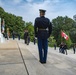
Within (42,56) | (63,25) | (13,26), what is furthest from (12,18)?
(42,56)

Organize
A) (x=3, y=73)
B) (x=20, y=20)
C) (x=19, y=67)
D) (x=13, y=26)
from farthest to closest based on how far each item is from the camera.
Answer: (x=20, y=20) < (x=13, y=26) < (x=19, y=67) < (x=3, y=73)

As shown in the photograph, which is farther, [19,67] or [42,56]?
[42,56]

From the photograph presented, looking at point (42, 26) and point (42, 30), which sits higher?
point (42, 26)

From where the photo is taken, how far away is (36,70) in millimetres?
6691

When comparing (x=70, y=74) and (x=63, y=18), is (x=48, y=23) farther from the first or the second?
(x=63, y=18)

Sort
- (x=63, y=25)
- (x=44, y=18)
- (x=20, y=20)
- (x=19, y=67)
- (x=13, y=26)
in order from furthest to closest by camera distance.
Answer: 1. (x=63, y=25)
2. (x=20, y=20)
3. (x=13, y=26)
4. (x=44, y=18)
5. (x=19, y=67)

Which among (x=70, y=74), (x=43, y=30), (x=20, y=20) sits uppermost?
(x=20, y=20)

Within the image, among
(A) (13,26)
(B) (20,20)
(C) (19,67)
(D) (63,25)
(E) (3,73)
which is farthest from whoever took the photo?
(D) (63,25)

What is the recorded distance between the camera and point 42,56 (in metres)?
8.81

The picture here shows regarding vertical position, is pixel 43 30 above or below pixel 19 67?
above

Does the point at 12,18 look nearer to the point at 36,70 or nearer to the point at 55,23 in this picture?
the point at 55,23

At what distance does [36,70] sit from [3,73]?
0.85 meters

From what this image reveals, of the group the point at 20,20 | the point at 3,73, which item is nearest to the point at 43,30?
the point at 3,73

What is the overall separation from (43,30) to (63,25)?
4505 inches
